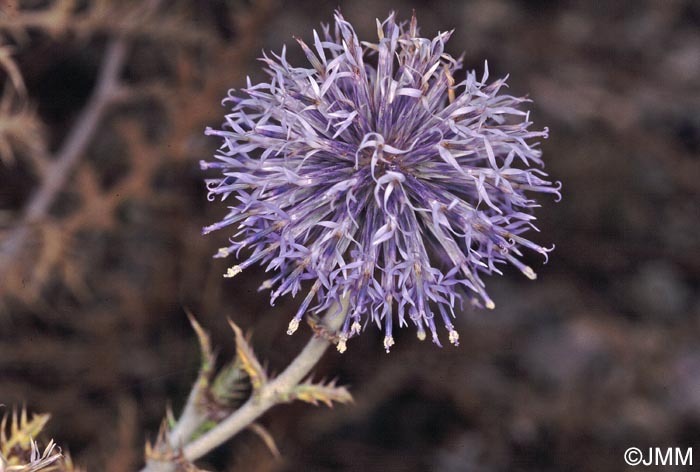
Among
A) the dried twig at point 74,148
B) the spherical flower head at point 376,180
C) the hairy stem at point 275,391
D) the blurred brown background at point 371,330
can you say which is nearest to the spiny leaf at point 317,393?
the hairy stem at point 275,391

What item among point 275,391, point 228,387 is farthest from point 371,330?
point 275,391

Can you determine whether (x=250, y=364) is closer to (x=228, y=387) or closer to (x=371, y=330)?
(x=228, y=387)

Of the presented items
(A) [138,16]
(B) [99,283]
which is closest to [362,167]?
(A) [138,16]

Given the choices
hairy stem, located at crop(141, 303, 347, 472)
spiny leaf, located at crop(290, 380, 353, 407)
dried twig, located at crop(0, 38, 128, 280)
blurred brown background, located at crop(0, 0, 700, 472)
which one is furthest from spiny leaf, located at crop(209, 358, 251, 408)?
dried twig, located at crop(0, 38, 128, 280)

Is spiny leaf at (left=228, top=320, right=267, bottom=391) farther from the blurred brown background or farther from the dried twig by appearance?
the dried twig

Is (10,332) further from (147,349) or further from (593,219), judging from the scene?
(593,219)
